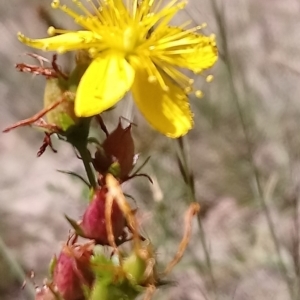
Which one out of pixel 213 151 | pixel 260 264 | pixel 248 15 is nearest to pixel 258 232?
pixel 260 264

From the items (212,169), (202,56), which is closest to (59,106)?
(202,56)

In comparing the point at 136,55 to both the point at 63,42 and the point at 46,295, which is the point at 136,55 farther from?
the point at 46,295

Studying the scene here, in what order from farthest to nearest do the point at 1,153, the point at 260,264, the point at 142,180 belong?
the point at 1,153
the point at 142,180
the point at 260,264

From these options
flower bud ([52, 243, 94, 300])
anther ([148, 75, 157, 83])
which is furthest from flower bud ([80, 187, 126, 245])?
anther ([148, 75, 157, 83])

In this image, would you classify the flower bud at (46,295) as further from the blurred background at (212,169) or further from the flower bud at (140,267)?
the blurred background at (212,169)

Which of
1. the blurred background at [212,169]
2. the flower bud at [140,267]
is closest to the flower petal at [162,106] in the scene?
the flower bud at [140,267]

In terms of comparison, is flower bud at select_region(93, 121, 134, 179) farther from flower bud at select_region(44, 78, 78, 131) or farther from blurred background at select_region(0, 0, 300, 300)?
blurred background at select_region(0, 0, 300, 300)

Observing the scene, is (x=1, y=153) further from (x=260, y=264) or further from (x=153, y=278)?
(x=153, y=278)
